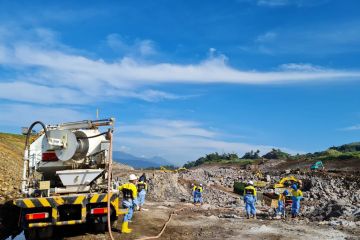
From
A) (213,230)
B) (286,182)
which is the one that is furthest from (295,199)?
(286,182)

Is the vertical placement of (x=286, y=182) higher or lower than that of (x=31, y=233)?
higher

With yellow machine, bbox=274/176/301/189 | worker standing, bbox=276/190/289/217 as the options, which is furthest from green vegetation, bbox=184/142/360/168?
worker standing, bbox=276/190/289/217

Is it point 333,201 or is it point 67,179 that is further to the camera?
point 333,201

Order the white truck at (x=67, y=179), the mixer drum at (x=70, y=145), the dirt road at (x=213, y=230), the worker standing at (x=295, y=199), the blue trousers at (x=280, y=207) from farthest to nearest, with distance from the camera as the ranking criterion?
the blue trousers at (x=280, y=207), the worker standing at (x=295, y=199), the dirt road at (x=213, y=230), the mixer drum at (x=70, y=145), the white truck at (x=67, y=179)

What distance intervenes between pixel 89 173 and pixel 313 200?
58.4ft

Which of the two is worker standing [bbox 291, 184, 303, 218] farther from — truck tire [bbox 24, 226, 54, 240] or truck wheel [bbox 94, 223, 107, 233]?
truck tire [bbox 24, 226, 54, 240]

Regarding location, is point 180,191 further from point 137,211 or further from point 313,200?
point 137,211

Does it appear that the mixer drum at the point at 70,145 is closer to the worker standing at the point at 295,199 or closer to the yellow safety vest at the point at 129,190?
the yellow safety vest at the point at 129,190

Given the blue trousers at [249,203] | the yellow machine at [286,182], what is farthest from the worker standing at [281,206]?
the yellow machine at [286,182]

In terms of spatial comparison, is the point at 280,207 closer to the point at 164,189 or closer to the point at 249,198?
the point at 249,198

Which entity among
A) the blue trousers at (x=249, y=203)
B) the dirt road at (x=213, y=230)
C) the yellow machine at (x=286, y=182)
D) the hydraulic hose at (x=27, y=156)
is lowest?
the dirt road at (x=213, y=230)

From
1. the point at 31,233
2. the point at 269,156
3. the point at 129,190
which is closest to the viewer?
the point at 31,233

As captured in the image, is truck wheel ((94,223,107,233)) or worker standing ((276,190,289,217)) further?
worker standing ((276,190,289,217))

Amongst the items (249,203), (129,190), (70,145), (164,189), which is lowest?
(164,189)
